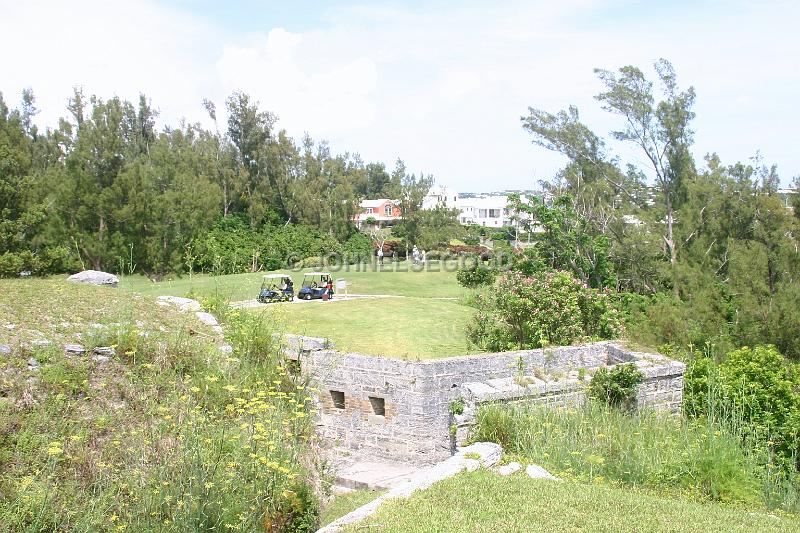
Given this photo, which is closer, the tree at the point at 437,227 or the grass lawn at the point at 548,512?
the grass lawn at the point at 548,512

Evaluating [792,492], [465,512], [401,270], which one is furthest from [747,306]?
[401,270]

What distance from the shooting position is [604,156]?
2773 cm

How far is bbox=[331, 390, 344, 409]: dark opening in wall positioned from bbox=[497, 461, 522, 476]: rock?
15.7ft

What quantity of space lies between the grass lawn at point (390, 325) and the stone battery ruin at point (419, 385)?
3819 millimetres

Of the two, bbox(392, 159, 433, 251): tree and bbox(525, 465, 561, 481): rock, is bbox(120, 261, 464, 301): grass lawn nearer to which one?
bbox(392, 159, 433, 251): tree

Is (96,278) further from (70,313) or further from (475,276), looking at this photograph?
(475,276)

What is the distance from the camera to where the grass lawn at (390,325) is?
56.4 feet

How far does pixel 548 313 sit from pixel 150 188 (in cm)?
2671

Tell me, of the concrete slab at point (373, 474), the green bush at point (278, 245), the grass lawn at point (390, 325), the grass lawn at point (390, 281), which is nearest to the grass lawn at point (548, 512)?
the concrete slab at point (373, 474)

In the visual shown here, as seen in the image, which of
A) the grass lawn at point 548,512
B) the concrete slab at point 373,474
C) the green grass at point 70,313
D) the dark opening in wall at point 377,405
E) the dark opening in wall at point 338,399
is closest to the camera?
the grass lawn at point 548,512

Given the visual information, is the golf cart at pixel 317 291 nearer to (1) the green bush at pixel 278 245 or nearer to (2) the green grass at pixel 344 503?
(1) the green bush at pixel 278 245

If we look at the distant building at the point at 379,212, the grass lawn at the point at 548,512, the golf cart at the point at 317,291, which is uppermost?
the distant building at the point at 379,212

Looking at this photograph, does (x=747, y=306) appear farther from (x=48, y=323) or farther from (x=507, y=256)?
(x=48, y=323)

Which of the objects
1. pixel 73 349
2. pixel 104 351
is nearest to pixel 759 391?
pixel 104 351
